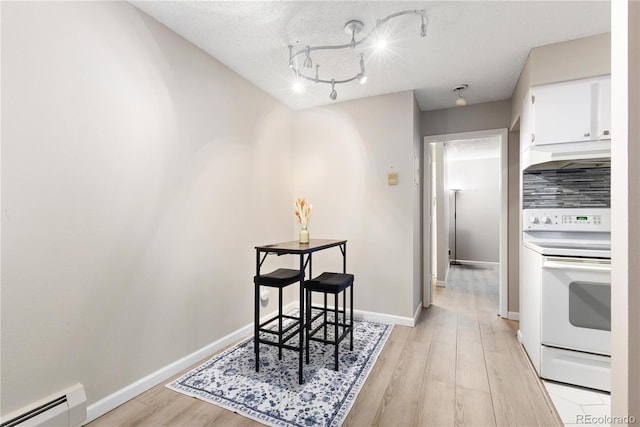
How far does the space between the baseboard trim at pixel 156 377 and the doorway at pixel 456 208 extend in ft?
7.84

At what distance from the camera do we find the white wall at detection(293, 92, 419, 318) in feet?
10.3

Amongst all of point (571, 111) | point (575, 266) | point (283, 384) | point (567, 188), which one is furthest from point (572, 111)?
point (283, 384)

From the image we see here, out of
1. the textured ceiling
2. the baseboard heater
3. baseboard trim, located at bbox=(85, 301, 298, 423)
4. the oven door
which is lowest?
baseboard trim, located at bbox=(85, 301, 298, 423)

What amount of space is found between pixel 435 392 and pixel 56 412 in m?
2.10

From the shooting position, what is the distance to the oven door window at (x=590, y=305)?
1.90m

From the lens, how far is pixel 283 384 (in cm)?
202

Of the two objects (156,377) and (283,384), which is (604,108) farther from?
(156,377)

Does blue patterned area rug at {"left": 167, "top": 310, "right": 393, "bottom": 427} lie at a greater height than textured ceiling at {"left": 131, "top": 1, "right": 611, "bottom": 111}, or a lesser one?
lesser

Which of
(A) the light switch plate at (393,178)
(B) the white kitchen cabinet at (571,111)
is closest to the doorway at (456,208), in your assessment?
(A) the light switch plate at (393,178)

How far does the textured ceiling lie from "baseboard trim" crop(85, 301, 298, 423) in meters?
2.35

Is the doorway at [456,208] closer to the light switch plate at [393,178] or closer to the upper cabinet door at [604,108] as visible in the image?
the light switch plate at [393,178]

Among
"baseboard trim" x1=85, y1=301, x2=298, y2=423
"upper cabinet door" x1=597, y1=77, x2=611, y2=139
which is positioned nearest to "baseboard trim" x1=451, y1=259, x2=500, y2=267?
"upper cabinet door" x1=597, y1=77, x2=611, y2=139

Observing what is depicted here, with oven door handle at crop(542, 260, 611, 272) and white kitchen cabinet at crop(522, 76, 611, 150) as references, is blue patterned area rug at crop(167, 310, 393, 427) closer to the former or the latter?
oven door handle at crop(542, 260, 611, 272)

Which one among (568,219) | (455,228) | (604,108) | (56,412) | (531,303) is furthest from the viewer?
(455,228)
